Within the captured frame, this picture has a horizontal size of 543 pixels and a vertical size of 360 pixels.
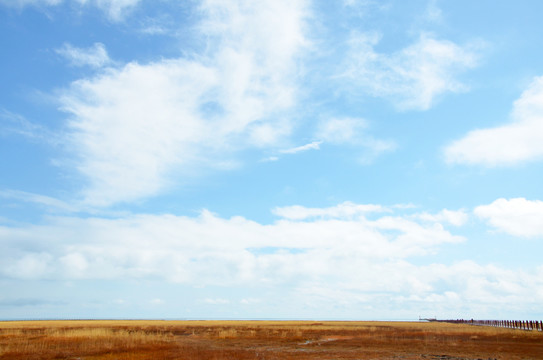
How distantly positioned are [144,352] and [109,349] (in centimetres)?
270

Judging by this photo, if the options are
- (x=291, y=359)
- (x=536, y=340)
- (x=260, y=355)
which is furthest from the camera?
(x=536, y=340)

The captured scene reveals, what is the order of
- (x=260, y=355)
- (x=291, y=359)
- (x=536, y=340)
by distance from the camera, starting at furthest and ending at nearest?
(x=536, y=340), (x=260, y=355), (x=291, y=359)

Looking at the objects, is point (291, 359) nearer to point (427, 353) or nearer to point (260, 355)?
point (260, 355)

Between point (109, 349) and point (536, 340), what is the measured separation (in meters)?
33.6

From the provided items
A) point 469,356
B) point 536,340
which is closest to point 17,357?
point 469,356

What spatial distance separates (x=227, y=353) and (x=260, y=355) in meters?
2.13

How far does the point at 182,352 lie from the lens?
26.7m

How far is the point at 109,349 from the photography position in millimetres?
27734

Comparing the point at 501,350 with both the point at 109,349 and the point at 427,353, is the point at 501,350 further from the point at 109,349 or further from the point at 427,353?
the point at 109,349

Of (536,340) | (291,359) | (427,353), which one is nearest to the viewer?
(291,359)

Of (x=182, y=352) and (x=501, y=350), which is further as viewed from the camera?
(x=501, y=350)

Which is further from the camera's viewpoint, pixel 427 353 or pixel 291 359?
pixel 427 353

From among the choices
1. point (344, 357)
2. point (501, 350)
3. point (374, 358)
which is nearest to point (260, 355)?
point (344, 357)

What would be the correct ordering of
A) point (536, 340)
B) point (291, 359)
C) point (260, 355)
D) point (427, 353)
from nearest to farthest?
point (291, 359) < point (260, 355) < point (427, 353) < point (536, 340)
